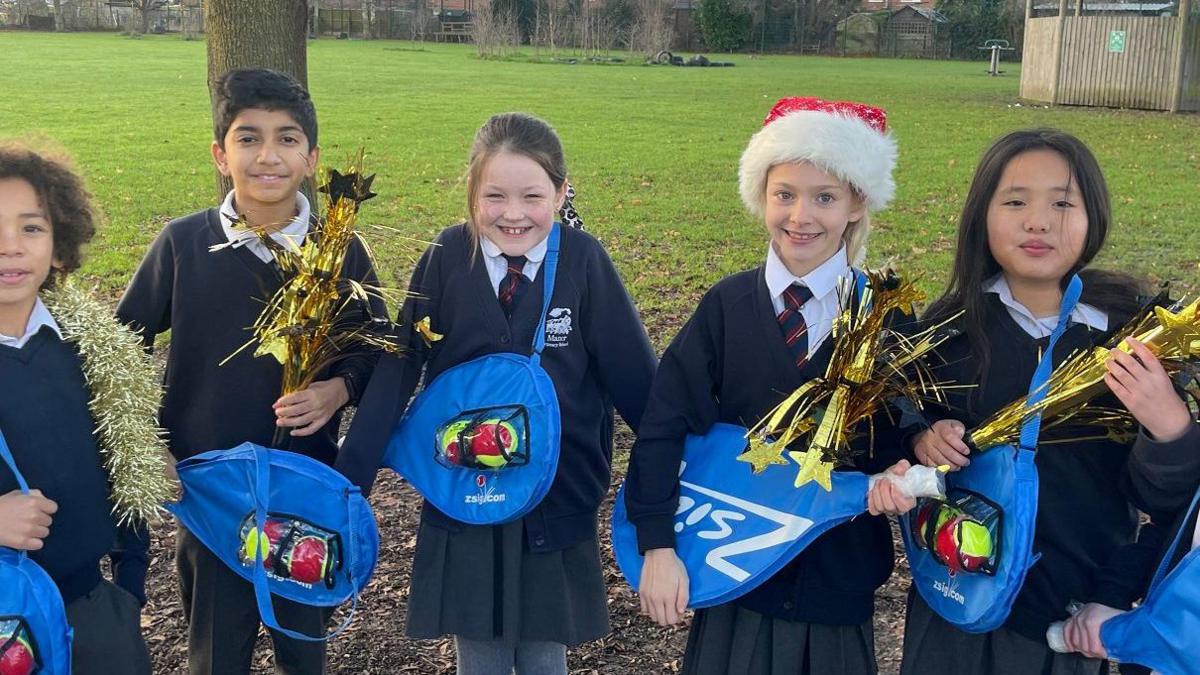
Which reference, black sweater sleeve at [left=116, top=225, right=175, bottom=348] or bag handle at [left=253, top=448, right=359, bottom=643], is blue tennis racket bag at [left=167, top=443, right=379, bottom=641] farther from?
black sweater sleeve at [left=116, top=225, right=175, bottom=348]

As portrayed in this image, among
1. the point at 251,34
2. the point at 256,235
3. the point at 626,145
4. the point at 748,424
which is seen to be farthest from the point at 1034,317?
the point at 626,145

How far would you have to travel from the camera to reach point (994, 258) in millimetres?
2785

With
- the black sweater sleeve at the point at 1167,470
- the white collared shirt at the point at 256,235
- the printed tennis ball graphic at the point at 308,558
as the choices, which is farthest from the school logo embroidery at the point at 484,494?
the black sweater sleeve at the point at 1167,470

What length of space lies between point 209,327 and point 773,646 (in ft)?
5.82

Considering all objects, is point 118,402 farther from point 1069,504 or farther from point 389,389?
point 1069,504

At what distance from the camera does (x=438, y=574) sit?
119 inches

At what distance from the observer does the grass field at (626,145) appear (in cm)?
954

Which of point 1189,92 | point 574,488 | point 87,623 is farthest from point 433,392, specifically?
point 1189,92

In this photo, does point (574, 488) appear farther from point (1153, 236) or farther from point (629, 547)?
point (1153, 236)

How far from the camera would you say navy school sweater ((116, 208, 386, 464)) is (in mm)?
3035

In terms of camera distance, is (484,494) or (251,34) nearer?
(484,494)

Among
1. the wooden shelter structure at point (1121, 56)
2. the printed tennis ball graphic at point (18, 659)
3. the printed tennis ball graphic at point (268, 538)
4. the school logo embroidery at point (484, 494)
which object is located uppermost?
the wooden shelter structure at point (1121, 56)

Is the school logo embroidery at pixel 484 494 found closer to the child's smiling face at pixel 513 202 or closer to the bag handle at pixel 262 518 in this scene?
the bag handle at pixel 262 518

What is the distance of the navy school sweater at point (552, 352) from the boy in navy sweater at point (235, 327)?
163mm
